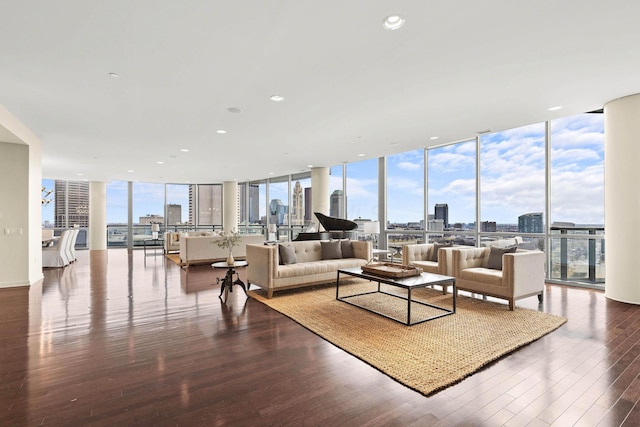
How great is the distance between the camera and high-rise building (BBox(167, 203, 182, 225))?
14562 mm

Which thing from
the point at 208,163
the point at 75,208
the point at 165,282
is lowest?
the point at 165,282

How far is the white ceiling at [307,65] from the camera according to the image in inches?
100

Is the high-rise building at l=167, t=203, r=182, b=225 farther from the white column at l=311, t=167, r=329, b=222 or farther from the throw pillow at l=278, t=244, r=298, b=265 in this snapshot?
the throw pillow at l=278, t=244, r=298, b=265

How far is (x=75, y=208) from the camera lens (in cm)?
1330

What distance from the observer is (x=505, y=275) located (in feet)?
14.2

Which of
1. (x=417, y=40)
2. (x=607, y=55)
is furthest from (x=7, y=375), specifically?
(x=607, y=55)

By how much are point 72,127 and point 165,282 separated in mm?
3124

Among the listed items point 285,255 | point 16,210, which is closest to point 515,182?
point 285,255

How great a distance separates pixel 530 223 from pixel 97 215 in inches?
567

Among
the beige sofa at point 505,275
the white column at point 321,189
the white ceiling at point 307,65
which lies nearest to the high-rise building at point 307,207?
the white column at point 321,189

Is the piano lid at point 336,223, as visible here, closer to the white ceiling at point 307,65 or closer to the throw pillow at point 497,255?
the white ceiling at point 307,65

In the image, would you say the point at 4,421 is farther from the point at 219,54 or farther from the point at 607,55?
the point at 607,55

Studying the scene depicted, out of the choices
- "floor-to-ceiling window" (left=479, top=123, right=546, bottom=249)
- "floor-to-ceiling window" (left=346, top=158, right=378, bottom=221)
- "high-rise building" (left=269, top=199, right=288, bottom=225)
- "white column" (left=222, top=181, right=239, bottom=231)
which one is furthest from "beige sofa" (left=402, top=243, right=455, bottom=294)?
"white column" (left=222, top=181, right=239, bottom=231)

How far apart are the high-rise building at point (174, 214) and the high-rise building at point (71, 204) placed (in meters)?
2.97
